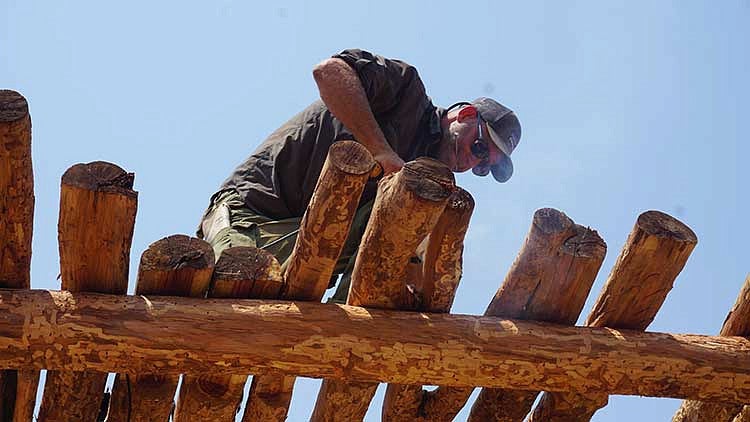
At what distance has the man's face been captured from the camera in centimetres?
630

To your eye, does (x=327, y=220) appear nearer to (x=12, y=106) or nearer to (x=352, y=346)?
(x=352, y=346)

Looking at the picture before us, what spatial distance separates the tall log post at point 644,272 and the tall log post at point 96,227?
1956 mm

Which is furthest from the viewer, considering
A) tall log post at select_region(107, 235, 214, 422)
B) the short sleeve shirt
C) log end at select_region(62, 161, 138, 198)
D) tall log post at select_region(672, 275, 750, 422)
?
the short sleeve shirt

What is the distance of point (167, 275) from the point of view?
4.17 metres

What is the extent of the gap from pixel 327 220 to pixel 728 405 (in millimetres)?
2125

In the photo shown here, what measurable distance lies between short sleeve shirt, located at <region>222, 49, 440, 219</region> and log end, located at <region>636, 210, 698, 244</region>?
187 cm

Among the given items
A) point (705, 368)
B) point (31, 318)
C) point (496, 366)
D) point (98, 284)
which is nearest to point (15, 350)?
point (31, 318)

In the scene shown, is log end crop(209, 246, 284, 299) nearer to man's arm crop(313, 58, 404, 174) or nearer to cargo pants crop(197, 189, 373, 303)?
cargo pants crop(197, 189, 373, 303)

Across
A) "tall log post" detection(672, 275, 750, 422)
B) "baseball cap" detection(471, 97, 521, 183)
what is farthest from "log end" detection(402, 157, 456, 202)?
"baseball cap" detection(471, 97, 521, 183)

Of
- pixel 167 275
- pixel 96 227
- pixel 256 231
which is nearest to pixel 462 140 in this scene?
pixel 256 231

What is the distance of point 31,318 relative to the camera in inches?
156

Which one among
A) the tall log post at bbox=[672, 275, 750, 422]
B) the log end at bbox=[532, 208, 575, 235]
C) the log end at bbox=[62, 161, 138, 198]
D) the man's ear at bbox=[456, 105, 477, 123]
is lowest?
the tall log post at bbox=[672, 275, 750, 422]

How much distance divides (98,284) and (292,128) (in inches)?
83.1

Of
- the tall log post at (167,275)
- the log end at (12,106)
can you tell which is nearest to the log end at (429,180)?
the tall log post at (167,275)
